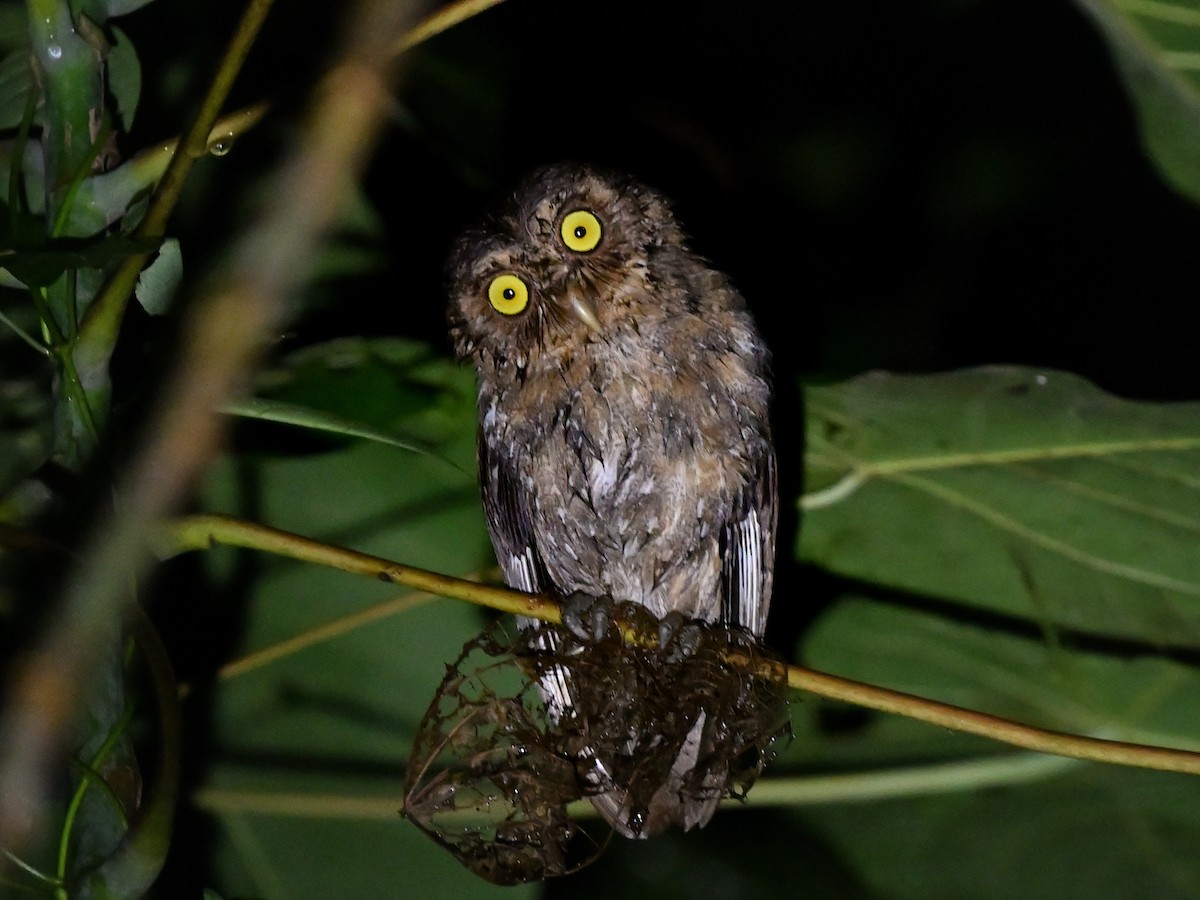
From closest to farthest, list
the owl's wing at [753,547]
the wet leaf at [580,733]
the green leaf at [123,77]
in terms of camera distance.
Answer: the green leaf at [123,77] → the wet leaf at [580,733] → the owl's wing at [753,547]

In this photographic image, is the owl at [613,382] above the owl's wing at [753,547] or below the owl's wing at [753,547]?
above

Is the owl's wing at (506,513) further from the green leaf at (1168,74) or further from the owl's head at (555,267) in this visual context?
the green leaf at (1168,74)

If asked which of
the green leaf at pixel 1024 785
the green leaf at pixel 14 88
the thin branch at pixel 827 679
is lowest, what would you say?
the green leaf at pixel 1024 785

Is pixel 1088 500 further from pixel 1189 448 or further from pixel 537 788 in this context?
pixel 537 788

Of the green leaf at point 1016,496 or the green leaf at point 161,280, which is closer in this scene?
the green leaf at point 161,280

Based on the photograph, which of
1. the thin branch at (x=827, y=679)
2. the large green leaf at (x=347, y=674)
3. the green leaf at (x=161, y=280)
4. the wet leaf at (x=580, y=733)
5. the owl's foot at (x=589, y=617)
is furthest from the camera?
the large green leaf at (x=347, y=674)

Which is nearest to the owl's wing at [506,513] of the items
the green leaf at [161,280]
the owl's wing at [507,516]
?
the owl's wing at [507,516]

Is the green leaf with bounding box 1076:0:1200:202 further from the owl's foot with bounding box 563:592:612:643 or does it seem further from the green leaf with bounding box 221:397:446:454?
the green leaf with bounding box 221:397:446:454

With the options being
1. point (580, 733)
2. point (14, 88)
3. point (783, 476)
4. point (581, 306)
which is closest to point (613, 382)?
point (581, 306)
